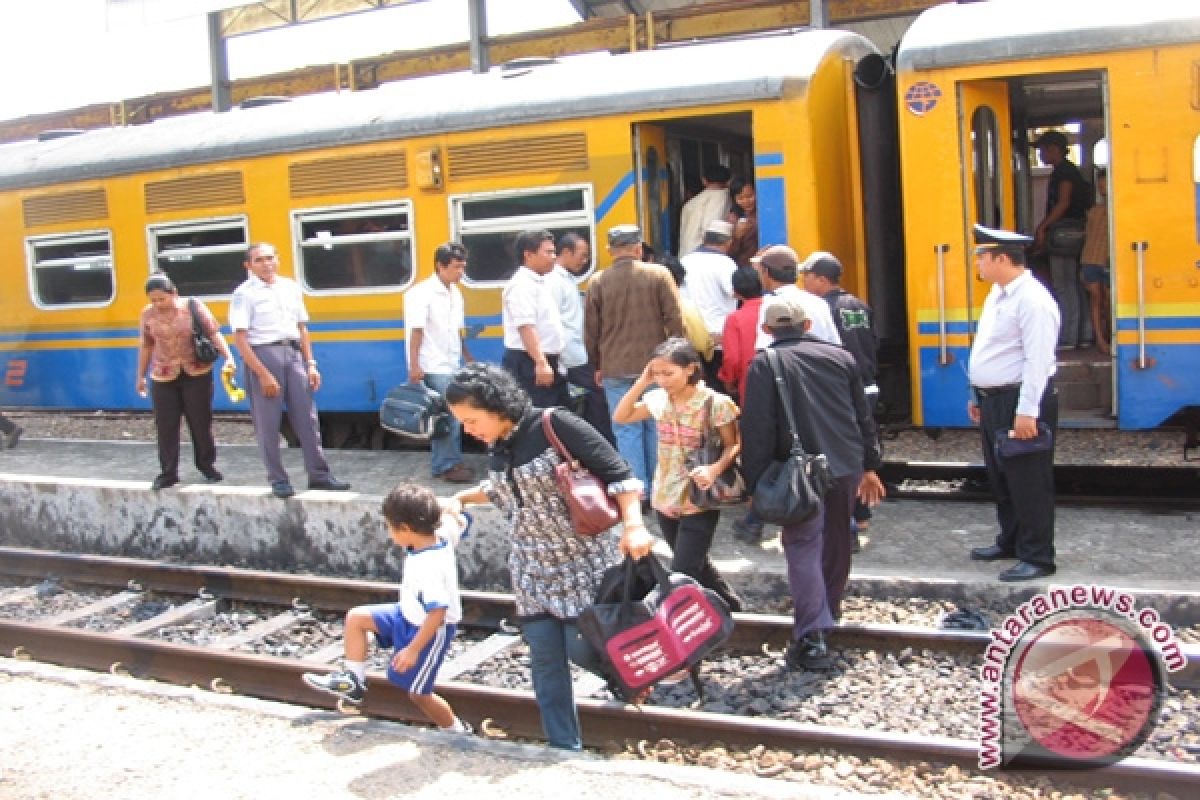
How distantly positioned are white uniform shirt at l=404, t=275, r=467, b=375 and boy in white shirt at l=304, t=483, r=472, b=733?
12.1ft

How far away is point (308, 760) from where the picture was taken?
471 centimetres

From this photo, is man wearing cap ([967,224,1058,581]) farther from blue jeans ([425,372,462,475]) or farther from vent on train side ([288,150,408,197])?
vent on train side ([288,150,408,197])

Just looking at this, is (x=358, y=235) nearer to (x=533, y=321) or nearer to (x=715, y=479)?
(x=533, y=321)

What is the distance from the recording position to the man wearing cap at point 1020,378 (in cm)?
616

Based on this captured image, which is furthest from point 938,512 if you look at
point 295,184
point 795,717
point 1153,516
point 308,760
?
point 295,184

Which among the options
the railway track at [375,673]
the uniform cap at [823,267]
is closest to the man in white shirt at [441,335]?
the railway track at [375,673]

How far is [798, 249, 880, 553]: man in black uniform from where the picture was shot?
6.91 metres

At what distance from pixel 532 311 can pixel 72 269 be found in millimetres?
5932

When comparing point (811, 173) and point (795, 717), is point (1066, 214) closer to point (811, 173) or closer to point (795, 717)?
point (811, 173)

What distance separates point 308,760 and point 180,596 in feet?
11.5

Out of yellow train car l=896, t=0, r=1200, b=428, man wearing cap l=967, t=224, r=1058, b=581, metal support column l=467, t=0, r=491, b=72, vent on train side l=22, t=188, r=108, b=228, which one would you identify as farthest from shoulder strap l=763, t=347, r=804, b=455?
metal support column l=467, t=0, r=491, b=72

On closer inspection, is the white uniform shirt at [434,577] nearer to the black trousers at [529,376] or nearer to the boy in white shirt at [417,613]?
the boy in white shirt at [417,613]

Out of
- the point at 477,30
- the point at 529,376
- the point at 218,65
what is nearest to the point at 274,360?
the point at 529,376

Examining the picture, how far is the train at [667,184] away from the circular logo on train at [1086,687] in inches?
104
